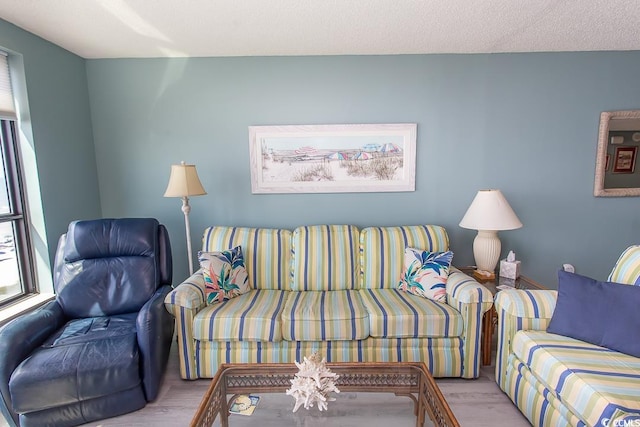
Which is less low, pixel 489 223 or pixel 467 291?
pixel 489 223

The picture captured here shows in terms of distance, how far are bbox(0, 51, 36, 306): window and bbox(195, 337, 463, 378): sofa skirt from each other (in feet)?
4.83

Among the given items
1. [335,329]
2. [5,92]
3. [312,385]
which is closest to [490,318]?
[335,329]

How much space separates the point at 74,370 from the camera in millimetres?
1623

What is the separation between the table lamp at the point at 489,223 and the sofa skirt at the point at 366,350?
0.74 meters

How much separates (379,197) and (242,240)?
126 centimetres

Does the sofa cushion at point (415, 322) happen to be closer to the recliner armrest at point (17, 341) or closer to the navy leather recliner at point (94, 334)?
the navy leather recliner at point (94, 334)

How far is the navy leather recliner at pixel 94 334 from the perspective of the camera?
1.60 m

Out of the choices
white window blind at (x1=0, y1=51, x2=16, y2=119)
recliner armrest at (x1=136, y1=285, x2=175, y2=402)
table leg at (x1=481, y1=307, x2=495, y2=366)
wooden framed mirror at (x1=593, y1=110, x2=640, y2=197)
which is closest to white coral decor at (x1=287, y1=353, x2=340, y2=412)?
recliner armrest at (x1=136, y1=285, x2=175, y2=402)

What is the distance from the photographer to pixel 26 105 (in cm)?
220

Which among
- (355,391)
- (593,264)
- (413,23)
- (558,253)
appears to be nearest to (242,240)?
(355,391)

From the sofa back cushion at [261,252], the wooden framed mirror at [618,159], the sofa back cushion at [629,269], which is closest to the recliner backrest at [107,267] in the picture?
the sofa back cushion at [261,252]

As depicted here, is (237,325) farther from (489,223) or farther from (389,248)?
(489,223)

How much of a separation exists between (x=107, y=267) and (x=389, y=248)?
2.04 m

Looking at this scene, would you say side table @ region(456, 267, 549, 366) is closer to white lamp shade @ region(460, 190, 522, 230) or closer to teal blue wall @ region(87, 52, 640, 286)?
white lamp shade @ region(460, 190, 522, 230)
